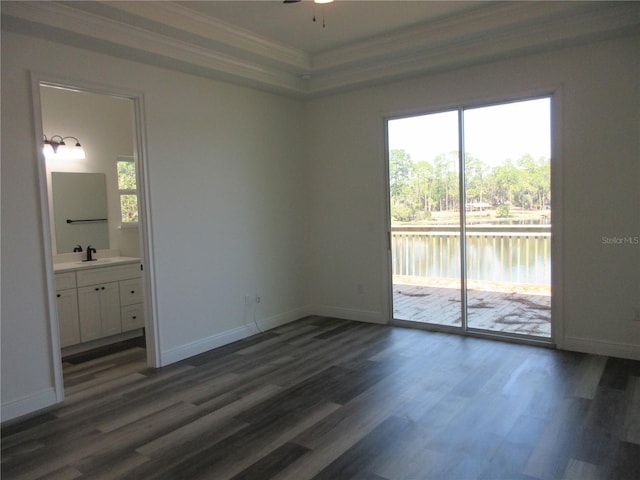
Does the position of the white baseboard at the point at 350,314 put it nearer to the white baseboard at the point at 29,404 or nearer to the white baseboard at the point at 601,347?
the white baseboard at the point at 601,347

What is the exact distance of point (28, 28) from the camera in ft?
10.1

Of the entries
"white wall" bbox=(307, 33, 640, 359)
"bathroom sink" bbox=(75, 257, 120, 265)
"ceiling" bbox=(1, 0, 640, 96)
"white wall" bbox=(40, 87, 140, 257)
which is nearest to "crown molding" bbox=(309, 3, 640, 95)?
"ceiling" bbox=(1, 0, 640, 96)

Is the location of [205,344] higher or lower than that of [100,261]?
lower

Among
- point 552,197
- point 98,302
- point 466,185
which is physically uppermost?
point 466,185

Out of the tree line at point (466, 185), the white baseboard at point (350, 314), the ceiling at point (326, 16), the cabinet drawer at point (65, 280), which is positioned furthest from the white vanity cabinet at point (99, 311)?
the tree line at point (466, 185)

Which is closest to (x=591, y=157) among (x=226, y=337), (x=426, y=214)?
(x=426, y=214)

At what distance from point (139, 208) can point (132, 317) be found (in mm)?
1706

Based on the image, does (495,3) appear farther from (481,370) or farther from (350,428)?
(350,428)

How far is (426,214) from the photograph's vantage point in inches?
197

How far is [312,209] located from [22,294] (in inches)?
133

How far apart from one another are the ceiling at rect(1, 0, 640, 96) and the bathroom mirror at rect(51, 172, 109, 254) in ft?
6.39

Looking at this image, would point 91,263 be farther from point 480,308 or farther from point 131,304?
point 480,308

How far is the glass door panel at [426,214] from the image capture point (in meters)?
4.79

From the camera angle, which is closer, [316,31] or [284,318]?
[316,31]
